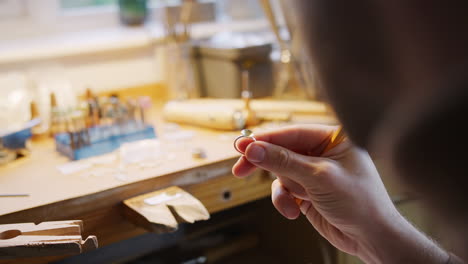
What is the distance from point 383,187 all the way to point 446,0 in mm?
599

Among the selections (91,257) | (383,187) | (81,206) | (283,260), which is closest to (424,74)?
(383,187)

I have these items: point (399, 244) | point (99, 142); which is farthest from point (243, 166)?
point (99, 142)

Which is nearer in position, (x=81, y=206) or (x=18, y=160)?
(x=81, y=206)

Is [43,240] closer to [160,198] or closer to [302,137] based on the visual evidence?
[160,198]

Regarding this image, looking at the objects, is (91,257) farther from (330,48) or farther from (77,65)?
(330,48)

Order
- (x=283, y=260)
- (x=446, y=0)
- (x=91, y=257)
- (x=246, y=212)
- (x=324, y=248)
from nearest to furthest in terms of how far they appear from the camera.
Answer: (x=446, y=0), (x=91, y=257), (x=324, y=248), (x=283, y=260), (x=246, y=212)

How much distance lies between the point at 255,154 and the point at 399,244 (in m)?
0.26

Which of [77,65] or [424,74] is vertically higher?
[424,74]

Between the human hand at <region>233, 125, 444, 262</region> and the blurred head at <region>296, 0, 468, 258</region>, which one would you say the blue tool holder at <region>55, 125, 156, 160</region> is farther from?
the blurred head at <region>296, 0, 468, 258</region>

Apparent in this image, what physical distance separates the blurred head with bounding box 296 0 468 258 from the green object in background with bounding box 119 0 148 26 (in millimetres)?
1695

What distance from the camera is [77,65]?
1.70 meters

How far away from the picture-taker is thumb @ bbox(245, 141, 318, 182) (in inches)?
29.8

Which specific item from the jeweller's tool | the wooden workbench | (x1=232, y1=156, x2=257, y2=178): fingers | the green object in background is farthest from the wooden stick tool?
the green object in background

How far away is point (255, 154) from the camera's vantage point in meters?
0.75
